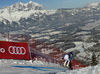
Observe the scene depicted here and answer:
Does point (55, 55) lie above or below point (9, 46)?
below

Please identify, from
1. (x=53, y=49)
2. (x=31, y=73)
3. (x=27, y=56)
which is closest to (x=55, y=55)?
(x=53, y=49)

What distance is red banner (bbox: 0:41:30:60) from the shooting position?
14.9m

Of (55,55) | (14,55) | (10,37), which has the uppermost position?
(10,37)

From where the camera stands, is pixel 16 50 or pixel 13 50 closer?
pixel 13 50

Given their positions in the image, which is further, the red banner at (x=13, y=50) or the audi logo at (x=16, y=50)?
the audi logo at (x=16, y=50)

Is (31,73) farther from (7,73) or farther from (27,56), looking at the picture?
(27,56)

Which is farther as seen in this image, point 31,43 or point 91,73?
point 31,43

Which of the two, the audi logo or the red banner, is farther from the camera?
the audi logo

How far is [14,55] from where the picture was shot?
15.7 metres

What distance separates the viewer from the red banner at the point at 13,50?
1493 cm

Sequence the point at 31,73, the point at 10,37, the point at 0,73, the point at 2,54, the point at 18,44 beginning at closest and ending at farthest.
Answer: the point at 0,73 → the point at 31,73 → the point at 2,54 → the point at 18,44 → the point at 10,37

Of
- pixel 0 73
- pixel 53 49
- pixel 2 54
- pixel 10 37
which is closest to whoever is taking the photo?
pixel 0 73

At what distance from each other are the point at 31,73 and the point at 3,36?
11863 millimetres

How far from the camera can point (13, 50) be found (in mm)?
15625
